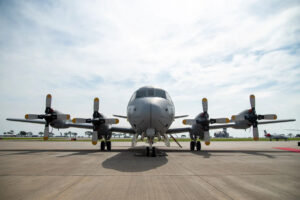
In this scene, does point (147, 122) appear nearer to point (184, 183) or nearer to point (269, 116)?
point (184, 183)

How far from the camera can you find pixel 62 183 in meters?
4.77

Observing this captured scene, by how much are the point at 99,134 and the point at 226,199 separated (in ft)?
44.9

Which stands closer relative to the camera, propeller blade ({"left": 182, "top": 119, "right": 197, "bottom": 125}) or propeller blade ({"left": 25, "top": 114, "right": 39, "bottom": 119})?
propeller blade ({"left": 25, "top": 114, "right": 39, "bottom": 119})

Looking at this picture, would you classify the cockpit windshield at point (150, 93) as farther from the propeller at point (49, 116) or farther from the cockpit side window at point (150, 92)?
the propeller at point (49, 116)

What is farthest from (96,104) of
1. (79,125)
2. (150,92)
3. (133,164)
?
(133,164)

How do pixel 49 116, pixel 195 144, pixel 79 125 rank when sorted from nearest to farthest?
pixel 49 116 < pixel 195 144 < pixel 79 125

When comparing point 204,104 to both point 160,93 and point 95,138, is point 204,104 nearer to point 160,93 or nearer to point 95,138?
point 160,93

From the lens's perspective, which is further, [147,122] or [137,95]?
[137,95]

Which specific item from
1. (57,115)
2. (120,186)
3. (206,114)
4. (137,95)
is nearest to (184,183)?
(120,186)

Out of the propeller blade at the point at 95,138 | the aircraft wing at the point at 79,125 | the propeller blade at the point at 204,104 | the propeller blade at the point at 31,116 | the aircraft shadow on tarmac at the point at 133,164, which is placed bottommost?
the aircraft shadow on tarmac at the point at 133,164

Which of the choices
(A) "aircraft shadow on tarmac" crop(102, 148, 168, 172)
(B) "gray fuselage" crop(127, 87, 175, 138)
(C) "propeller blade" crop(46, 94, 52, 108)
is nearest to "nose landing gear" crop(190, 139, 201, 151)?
(B) "gray fuselage" crop(127, 87, 175, 138)

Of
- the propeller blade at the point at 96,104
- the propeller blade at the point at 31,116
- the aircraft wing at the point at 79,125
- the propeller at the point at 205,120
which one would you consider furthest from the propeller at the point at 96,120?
the propeller at the point at 205,120

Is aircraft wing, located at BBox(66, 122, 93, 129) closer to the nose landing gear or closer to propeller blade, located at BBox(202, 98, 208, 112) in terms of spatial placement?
the nose landing gear

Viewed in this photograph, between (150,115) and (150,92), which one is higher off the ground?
(150,92)
